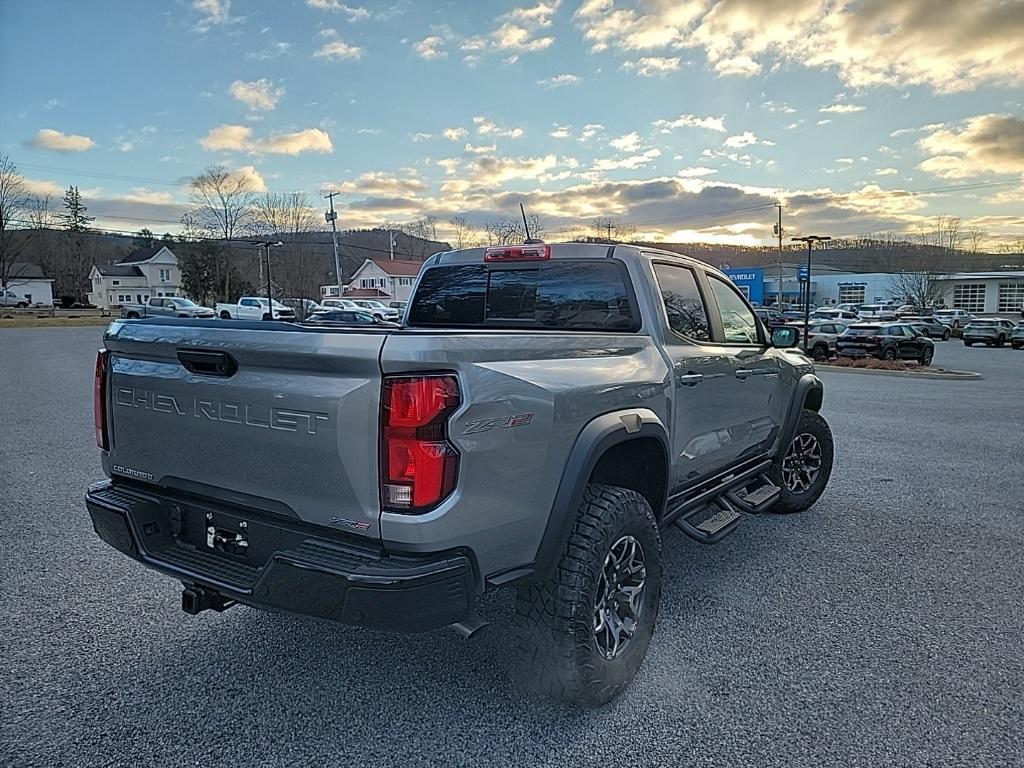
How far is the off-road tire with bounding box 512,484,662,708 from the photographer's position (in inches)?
99.6

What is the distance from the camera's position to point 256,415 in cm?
231

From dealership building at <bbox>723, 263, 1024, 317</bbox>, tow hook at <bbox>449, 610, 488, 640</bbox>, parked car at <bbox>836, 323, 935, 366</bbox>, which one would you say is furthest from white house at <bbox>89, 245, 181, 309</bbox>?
tow hook at <bbox>449, 610, 488, 640</bbox>

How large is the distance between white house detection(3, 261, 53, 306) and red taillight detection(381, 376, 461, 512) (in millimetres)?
88542

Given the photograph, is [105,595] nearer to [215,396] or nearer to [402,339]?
[215,396]

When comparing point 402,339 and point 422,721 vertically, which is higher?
point 402,339

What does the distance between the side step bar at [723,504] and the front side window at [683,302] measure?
90cm

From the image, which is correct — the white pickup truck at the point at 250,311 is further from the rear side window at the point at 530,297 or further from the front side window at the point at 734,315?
the front side window at the point at 734,315

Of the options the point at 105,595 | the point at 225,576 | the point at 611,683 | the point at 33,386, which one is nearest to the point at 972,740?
the point at 611,683

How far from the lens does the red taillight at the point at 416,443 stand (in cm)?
208

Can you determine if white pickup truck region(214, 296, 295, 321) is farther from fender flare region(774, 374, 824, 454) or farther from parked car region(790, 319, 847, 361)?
fender flare region(774, 374, 824, 454)

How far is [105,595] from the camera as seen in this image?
A: 370 centimetres

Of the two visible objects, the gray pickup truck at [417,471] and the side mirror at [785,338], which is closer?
the gray pickup truck at [417,471]

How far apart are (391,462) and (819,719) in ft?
6.48

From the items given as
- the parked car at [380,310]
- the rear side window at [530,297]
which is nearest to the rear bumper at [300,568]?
the rear side window at [530,297]
